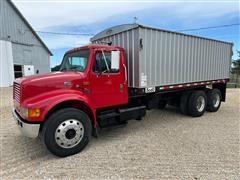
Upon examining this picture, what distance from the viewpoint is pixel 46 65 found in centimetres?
2027

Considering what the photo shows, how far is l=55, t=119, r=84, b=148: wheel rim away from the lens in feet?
11.0

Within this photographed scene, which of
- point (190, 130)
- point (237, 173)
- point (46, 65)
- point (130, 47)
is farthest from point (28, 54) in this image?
point (237, 173)

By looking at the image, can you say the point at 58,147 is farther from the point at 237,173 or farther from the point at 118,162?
the point at 237,173

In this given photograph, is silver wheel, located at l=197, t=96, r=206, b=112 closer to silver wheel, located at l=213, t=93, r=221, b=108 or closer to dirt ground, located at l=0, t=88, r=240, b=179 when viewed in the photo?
silver wheel, located at l=213, t=93, r=221, b=108

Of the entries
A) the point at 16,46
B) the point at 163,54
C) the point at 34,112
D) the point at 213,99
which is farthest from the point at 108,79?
the point at 16,46

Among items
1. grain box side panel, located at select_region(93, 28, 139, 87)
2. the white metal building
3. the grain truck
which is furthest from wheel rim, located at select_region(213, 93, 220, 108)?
the white metal building

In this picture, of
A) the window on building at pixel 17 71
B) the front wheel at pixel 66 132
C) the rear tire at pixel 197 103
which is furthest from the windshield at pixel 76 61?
the window on building at pixel 17 71

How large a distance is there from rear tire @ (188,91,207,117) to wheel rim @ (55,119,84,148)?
164 inches

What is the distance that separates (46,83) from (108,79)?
4.53ft

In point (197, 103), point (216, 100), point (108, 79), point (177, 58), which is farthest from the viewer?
point (216, 100)

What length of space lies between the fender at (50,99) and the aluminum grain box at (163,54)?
1.64m

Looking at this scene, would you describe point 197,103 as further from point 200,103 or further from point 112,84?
point 112,84

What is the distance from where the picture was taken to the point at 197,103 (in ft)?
20.3

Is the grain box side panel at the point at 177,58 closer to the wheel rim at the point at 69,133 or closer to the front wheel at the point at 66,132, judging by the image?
the front wheel at the point at 66,132
